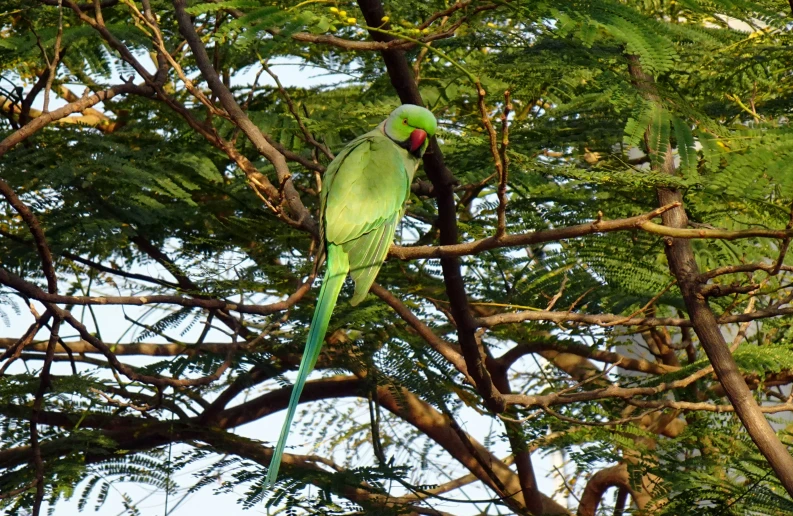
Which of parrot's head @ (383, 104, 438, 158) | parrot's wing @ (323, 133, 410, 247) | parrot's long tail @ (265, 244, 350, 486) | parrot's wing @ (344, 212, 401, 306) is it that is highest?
parrot's head @ (383, 104, 438, 158)

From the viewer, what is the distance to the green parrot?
3395 millimetres

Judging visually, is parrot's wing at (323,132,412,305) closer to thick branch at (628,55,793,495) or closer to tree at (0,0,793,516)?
tree at (0,0,793,516)

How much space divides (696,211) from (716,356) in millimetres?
775

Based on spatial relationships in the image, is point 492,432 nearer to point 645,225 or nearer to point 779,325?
point 779,325

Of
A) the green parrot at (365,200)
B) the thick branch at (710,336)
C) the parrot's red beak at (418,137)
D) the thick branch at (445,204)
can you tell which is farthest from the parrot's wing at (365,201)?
the thick branch at (710,336)

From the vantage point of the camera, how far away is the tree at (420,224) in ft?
10.7

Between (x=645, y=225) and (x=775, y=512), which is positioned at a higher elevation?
(x=645, y=225)

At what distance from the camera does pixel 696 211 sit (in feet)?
12.6

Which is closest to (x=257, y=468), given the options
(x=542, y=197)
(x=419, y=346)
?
(x=419, y=346)

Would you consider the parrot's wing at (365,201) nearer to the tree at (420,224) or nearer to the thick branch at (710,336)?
the tree at (420,224)

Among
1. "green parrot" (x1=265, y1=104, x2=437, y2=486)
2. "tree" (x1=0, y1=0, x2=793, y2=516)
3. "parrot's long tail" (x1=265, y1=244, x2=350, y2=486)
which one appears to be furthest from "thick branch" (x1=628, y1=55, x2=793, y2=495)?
"parrot's long tail" (x1=265, y1=244, x2=350, y2=486)

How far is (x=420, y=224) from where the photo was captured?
514 centimetres

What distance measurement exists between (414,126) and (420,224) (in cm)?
160

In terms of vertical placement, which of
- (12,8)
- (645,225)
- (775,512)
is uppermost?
(12,8)
